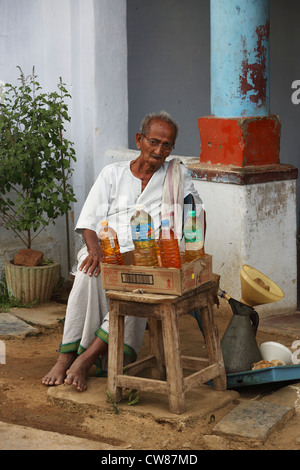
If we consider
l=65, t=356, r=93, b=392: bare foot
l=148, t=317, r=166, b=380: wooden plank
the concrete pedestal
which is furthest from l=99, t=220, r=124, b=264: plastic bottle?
the concrete pedestal

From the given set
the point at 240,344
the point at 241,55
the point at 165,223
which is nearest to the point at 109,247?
the point at 165,223

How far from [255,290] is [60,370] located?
1252 mm

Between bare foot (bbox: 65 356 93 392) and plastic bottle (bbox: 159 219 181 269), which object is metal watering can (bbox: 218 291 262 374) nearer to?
plastic bottle (bbox: 159 219 181 269)

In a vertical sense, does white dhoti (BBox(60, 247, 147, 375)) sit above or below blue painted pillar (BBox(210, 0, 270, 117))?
below

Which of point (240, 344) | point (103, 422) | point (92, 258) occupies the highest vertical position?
point (92, 258)

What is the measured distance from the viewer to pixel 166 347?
3875 mm

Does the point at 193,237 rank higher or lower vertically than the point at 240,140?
lower

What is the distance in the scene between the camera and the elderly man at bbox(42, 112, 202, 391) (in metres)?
4.39

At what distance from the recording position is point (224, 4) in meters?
5.43

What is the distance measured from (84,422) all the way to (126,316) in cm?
69

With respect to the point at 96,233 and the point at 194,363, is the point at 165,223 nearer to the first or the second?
the point at 96,233

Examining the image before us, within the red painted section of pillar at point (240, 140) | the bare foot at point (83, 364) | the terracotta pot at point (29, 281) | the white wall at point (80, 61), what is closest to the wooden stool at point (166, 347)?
the bare foot at point (83, 364)

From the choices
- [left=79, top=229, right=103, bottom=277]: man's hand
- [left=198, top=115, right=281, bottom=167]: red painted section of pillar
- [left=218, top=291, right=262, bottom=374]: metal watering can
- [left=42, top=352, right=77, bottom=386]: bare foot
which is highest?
[left=198, top=115, right=281, bottom=167]: red painted section of pillar

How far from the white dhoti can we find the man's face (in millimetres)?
769
